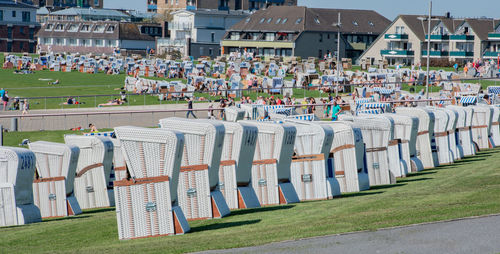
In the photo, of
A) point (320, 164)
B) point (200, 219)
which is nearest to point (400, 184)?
point (320, 164)

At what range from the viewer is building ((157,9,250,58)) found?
12756 centimetres

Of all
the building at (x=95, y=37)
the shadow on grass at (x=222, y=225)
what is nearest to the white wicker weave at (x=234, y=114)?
the shadow on grass at (x=222, y=225)

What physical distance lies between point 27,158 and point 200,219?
3965 millimetres

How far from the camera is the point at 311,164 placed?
720 inches

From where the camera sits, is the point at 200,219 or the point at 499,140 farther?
the point at 499,140

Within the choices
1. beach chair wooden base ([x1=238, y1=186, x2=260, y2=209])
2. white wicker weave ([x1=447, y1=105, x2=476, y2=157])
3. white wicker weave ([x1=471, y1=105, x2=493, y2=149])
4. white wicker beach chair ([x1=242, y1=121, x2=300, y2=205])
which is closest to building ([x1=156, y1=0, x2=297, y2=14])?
white wicker weave ([x1=471, y1=105, x2=493, y2=149])

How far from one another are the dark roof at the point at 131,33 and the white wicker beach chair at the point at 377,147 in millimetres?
113997

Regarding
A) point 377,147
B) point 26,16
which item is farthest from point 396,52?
point 377,147

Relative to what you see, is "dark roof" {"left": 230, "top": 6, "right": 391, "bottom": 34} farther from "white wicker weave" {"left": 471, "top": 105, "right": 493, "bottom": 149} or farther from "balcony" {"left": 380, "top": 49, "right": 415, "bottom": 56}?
"white wicker weave" {"left": 471, "top": 105, "right": 493, "bottom": 149}

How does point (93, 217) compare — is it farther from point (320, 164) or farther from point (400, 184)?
point (400, 184)

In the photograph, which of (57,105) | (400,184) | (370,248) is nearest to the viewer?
(370,248)

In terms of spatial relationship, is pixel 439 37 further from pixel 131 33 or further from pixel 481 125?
pixel 481 125

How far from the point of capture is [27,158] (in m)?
17.1

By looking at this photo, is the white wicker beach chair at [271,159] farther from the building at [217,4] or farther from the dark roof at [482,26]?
the building at [217,4]
